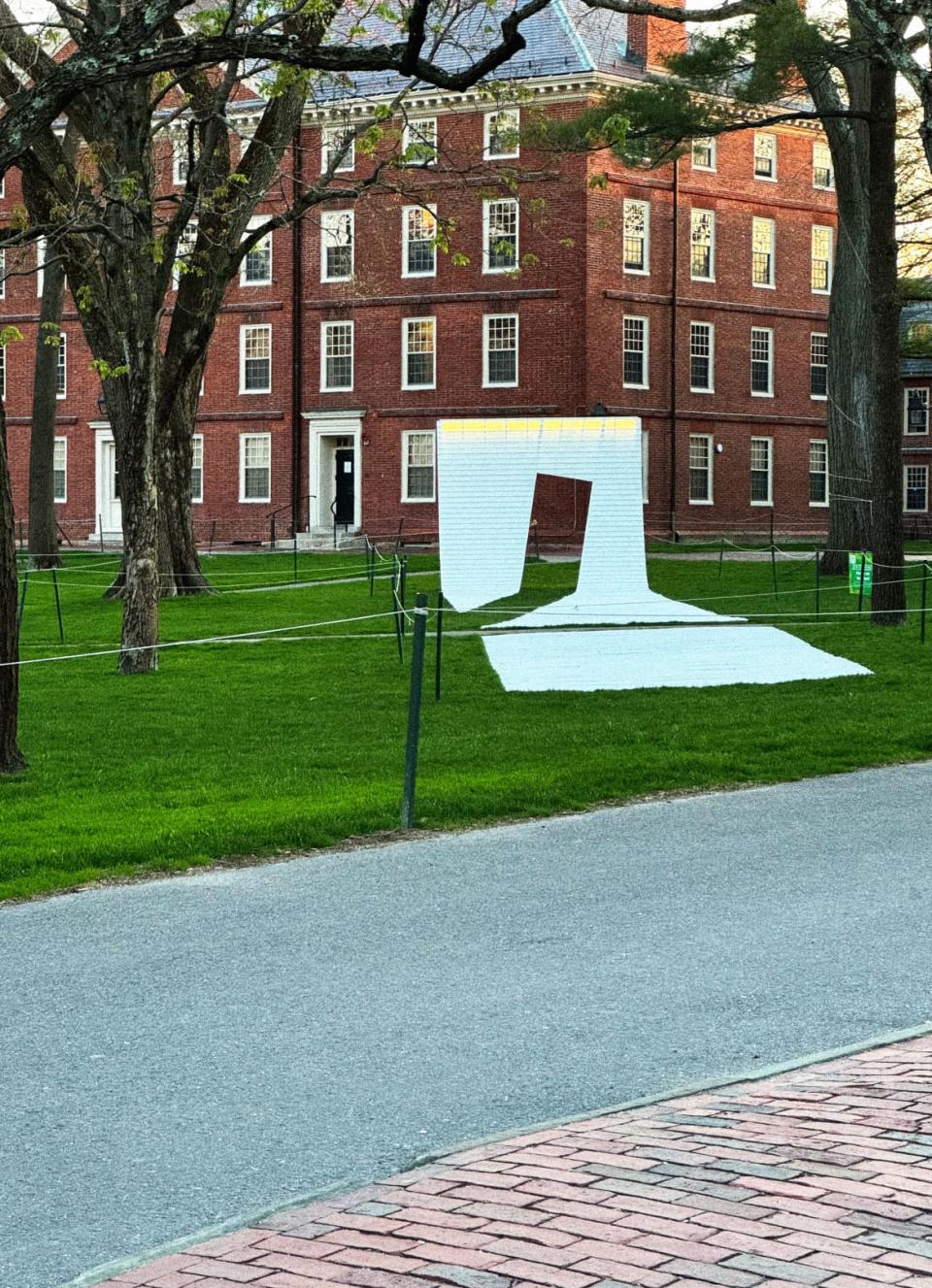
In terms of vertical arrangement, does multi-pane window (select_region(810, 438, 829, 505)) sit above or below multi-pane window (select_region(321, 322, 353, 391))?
below

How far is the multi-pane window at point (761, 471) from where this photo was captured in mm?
55594

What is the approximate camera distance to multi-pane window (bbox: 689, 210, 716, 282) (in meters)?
54.1

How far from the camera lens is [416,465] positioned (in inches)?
2100

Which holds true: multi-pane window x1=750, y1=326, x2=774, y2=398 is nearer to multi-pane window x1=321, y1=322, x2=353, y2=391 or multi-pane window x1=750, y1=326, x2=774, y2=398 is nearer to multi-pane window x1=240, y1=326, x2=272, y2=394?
multi-pane window x1=321, y1=322, x2=353, y2=391

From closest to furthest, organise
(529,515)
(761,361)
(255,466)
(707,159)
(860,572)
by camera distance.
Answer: (529,515) < (860,572) < (707,159) < (255,466) < (761,361)

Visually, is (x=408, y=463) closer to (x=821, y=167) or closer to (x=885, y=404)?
(x=821, y=167)

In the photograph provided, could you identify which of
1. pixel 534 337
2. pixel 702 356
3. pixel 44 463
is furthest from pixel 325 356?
pixel 44 463

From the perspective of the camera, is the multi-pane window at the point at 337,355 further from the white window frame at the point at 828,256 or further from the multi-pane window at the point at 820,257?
the multi-pane window at the point at 820,257

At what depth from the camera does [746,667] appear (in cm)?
2128

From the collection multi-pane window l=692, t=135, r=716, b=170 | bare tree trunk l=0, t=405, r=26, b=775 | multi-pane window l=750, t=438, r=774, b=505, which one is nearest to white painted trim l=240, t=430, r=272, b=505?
multi-pane window l=750, t=438, r=774, b=505

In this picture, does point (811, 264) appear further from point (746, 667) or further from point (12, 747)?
point (12, 747)

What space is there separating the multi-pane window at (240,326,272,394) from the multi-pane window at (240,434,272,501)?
4.91ft

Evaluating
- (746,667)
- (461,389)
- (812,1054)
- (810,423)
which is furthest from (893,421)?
(810,423)

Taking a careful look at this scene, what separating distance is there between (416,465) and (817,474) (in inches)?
525
